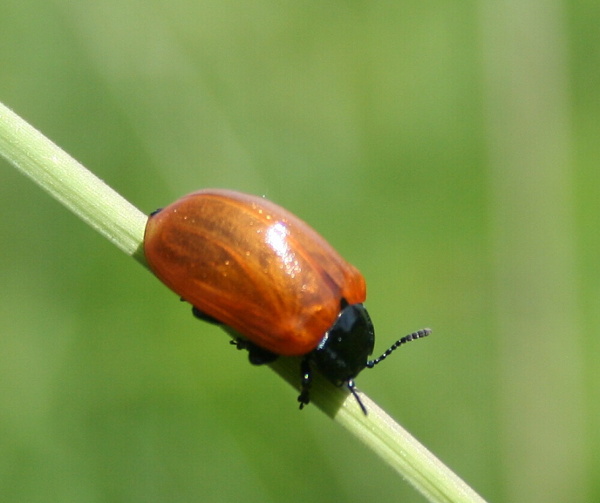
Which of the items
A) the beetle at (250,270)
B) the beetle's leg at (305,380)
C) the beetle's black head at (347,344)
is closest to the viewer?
the beetle's leg at (305,380)

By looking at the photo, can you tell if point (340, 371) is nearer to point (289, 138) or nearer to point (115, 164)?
point (115, 164)

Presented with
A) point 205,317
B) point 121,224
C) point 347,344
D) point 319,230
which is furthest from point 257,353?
point 319,230

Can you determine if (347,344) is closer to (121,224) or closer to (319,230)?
(121,224)

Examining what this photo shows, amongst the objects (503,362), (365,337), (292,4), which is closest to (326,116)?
(292,4)

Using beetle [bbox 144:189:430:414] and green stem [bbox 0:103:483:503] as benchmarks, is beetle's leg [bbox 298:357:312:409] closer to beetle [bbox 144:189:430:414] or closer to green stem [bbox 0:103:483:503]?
beetle [bbox 144:189:430:414]

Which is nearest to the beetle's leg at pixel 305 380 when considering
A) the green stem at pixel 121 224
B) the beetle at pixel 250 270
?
the beetle at pixel 250 270

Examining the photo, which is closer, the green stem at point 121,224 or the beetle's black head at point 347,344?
the green stem at point 121,224

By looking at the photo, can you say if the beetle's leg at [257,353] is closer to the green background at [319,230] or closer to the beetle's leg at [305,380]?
the beetle's leg at [305,380]
